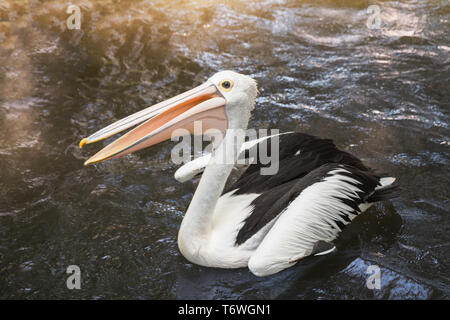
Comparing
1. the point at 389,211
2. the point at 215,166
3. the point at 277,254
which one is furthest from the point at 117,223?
the point at 389,211

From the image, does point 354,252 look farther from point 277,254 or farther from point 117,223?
point 117,223

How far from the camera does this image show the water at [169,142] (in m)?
3.10

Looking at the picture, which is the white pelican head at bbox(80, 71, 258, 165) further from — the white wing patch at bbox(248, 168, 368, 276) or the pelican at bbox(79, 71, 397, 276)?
the white wing patch at bbox(248, 168, 368, 276)

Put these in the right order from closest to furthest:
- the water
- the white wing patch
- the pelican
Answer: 1. the white wing patch
2. the pelican
3. the water

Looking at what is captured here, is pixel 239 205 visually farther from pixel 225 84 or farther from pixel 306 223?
pixel 225 84

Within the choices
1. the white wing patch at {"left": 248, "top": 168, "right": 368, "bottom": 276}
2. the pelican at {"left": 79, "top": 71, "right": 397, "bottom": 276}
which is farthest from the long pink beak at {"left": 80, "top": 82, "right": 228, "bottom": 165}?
the white wing patch at {"left": 248, "top": 168, "right": 368, "bottom": 276}

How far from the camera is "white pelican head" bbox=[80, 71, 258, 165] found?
9.87 feet

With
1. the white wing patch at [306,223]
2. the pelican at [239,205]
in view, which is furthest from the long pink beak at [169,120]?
the white wing patch at [306,223]

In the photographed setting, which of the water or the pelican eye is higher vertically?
the pelican eye

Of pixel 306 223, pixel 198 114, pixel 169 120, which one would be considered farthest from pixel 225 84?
pixel 306 223

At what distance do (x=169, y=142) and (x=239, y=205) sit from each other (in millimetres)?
1479

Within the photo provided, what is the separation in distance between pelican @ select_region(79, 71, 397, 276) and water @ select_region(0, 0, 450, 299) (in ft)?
0.62

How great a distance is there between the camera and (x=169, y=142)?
15.0ft

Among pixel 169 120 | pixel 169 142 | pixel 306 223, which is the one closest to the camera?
pixel 306 223
